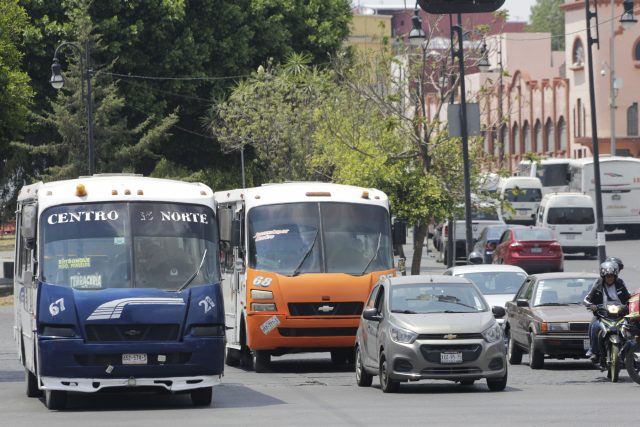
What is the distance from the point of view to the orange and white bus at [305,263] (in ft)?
78.8

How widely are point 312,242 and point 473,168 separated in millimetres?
20541

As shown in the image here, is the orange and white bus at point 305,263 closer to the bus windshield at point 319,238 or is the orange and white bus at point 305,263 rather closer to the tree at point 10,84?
the bus windshield at point 319,238

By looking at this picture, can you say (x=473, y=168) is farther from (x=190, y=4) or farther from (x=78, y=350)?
(x=78, y=350)

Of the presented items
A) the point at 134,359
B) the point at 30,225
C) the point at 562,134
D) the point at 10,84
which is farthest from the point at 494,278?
the point at 562,134

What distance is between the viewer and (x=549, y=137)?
109812 mm

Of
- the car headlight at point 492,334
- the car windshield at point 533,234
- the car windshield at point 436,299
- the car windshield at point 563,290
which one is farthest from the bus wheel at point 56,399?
the car windshield at point 533,234

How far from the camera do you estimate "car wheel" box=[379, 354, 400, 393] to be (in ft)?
65.1

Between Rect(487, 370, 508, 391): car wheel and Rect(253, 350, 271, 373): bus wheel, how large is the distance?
5.76 m

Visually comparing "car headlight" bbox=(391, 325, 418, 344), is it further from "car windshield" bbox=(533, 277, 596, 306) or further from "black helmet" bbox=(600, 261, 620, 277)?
"car windshield" bbox=(533, 277, 596, 306)

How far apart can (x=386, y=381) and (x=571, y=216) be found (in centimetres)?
3829

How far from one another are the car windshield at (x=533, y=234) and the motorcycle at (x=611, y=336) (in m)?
26.5

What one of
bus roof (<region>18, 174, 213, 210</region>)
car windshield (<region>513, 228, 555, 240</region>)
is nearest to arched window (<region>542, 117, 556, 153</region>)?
car windshield (<region>513, 228, 555, 240</region>)

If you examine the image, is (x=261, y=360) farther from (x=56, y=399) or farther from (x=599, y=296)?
(x=56, y=399)

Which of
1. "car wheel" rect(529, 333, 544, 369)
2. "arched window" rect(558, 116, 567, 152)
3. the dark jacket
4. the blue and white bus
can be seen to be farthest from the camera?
"arched window" rect(558, 116, 567, 152)
